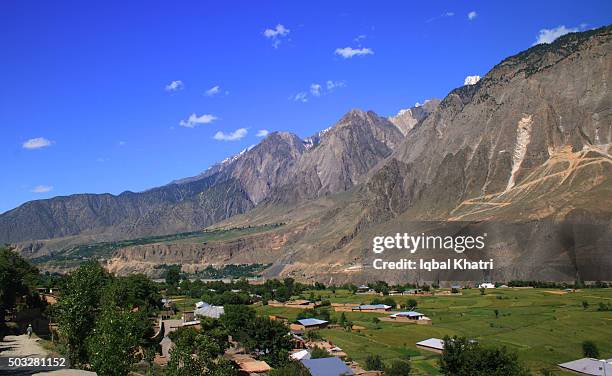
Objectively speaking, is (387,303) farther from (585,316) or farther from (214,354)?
(214,354)

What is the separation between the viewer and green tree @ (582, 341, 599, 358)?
6438 centimetres

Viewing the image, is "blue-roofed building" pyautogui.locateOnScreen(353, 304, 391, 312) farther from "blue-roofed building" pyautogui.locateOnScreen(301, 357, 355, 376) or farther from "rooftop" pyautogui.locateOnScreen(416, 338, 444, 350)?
"blue-roofed building" pyautogui.locateOnScreen(301, 357, 355, 376)

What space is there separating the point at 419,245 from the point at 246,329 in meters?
96.6

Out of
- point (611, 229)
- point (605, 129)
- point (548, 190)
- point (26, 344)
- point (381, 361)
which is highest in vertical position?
point (605, 129)

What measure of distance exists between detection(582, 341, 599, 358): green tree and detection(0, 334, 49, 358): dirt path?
53.6 m

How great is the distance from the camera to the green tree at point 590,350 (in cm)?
6438

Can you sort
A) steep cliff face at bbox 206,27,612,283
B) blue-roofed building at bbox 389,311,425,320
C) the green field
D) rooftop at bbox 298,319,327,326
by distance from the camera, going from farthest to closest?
1. steep cliff face at bbox 206,27,612,283
2. blue-roofed building at bbox 389,311,425,320
3. rooftop at bbox 298,319,327,326
4. the green field

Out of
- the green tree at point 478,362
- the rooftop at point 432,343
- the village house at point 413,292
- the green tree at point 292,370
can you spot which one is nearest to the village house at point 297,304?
the village house at point 413,292

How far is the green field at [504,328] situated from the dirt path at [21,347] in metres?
31.3

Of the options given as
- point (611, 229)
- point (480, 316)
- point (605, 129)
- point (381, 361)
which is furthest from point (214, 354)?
point (605, 129)

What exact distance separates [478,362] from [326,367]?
14267 millimetres

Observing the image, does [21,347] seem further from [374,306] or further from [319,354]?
[374,306]

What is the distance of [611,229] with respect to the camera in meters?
120

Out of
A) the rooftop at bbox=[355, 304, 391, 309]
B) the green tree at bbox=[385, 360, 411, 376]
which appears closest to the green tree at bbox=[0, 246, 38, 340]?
the green tree at bbox=[385, 360, 411, 376]
